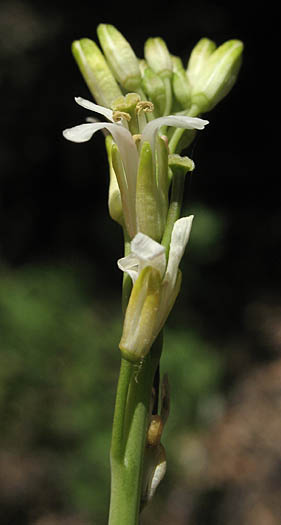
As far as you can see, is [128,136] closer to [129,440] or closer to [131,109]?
[131,109]

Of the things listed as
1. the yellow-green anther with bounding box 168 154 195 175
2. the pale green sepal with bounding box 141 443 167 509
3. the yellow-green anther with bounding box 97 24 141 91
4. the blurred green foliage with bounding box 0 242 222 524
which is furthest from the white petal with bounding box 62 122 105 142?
the blurred green foliage with bounding box 0 242 222 524

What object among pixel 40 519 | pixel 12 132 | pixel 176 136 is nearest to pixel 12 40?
pixel 12 132

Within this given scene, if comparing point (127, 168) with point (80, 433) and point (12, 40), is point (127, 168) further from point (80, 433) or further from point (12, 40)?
point (12, 40)

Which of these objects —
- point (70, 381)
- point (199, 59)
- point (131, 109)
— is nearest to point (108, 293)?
point (70, 381)

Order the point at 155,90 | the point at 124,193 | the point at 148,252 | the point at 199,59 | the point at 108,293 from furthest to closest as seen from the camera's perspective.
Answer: the point at 108,293 < the point at 199,59 < the point at 155,90 < the point at 124,193 < the point at 148,252

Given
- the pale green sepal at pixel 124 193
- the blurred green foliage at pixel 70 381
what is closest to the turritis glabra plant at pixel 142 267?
the pale green sepal at pixel 124 193

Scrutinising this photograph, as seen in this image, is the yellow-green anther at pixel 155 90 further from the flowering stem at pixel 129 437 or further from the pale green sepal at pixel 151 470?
the pale green sepal at pixel 151 470

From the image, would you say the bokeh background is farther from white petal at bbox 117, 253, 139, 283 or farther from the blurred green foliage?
white petal at bbox 117, 253, 139, 283
